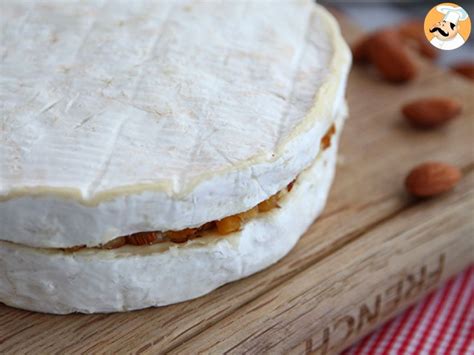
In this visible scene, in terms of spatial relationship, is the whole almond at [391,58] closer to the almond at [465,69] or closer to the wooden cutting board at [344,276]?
the wooden cutting board at [344,276]

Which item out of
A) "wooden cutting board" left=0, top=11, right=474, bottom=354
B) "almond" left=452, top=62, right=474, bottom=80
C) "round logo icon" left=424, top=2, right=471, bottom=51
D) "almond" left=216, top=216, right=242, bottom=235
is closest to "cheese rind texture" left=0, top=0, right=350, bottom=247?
"almond" left=216, top=216, right=242, bottom=235

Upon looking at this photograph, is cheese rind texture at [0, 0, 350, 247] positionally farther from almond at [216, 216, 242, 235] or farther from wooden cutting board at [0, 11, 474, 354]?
wooden cutting board at [0, 11, 474, 354]

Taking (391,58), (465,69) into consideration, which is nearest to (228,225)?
(391,58)

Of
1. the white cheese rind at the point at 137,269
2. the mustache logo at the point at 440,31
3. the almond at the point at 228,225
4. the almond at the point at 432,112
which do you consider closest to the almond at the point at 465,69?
the almond at the point at 432,112

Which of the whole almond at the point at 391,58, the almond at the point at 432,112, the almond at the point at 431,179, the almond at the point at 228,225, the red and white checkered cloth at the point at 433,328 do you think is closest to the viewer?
the almond at the point at 228,225

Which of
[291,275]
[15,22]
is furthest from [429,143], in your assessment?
[15,22]

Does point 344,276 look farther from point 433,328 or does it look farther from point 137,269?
point 137,269

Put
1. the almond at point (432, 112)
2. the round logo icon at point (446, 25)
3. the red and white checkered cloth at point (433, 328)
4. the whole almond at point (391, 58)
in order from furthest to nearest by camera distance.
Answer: the whole almond at point (391, 58)
the almond at point (432, 112)
the red and white checkered cloth at point (433, 328)
the round logo icon at point (446, 25)
